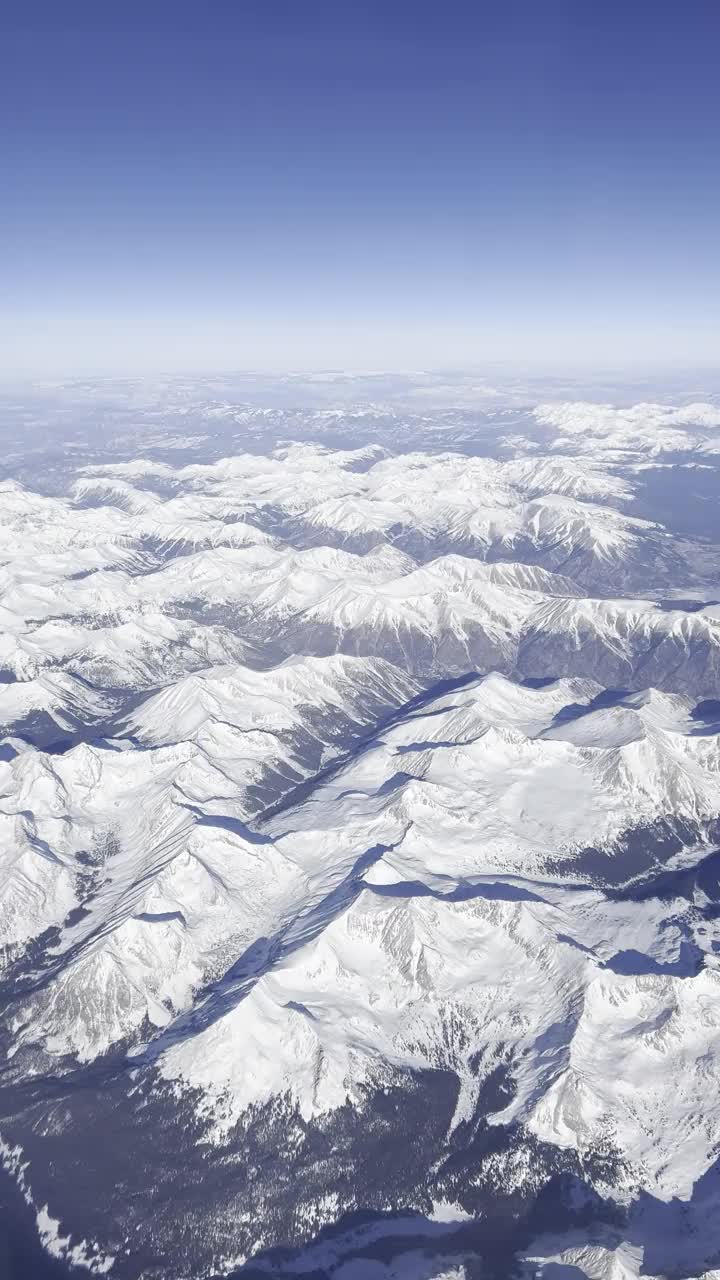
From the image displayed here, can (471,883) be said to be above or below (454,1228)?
above

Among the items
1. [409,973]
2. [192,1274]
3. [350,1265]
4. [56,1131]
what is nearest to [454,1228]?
[350,1265]

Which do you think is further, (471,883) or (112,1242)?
(471,883)

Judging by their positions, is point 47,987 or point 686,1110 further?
point 47,987

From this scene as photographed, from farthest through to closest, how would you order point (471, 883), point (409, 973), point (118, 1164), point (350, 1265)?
point (471, 883), point (409, 973), point (118, 1164), point (350, 1265)

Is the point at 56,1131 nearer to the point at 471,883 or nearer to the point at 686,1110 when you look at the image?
the point at 471,883

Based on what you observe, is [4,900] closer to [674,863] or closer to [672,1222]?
[672,1222]

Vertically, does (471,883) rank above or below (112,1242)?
above

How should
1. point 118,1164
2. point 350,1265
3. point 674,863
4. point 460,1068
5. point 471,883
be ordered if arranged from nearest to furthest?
point 350,1265 < point 118,1164 < point 460,1068 < point 471,883 < point 674,863

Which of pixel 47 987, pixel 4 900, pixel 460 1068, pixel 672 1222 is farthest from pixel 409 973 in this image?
pixel 4 900

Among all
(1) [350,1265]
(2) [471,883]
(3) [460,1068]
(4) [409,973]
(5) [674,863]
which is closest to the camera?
(1) [350,1265]
